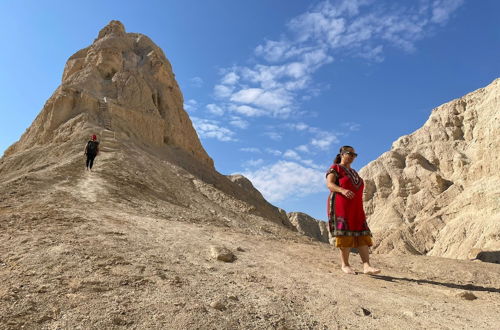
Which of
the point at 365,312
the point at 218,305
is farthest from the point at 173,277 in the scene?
the point at 365,312

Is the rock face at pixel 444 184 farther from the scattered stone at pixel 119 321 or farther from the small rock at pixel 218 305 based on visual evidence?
the scattered stone at pixel 119 321

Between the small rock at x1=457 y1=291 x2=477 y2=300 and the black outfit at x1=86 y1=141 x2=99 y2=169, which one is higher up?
the black outfit at x1=86 y1=141 x2=99 y2=169

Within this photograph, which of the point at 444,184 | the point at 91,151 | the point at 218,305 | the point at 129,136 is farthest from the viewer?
the point at 444,184

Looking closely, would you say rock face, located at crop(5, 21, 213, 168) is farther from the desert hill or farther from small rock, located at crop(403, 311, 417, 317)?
small rock, located at crop(403, 311, 417, 317)

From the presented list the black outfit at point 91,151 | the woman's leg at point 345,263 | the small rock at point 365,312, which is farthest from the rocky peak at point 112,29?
the small rock at point 365,312

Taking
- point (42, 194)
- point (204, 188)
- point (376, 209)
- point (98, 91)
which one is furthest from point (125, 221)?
point (376, 209)

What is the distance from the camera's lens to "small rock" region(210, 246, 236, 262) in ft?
17.9

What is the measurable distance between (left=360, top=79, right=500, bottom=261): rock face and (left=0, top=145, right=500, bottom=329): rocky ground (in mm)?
26510

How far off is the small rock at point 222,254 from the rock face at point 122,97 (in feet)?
56.1

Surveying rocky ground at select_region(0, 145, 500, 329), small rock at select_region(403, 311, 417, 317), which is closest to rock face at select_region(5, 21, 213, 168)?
rocky ground at select_region(0, 145, 500, 329)

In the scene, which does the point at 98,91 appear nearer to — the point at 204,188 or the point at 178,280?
the point at 204,188

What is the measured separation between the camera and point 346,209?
18.5ft

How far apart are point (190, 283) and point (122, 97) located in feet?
77.1

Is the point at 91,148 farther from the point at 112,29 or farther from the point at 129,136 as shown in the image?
the point at 112,29
